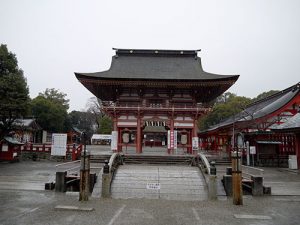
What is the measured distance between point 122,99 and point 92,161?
6.37 meters

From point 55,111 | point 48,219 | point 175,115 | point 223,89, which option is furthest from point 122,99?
point 55,111

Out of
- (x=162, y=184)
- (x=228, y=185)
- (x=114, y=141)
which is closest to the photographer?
(x=228, y=185)

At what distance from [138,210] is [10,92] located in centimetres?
1816

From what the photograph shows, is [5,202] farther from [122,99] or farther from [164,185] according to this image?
[122,99]

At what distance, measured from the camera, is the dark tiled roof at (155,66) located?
72.6 ft

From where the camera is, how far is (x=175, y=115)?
2206 centimetres

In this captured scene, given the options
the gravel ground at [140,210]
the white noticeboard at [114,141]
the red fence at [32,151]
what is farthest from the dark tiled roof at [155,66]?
the gravel ground at [140,210]

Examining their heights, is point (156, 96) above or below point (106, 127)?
above

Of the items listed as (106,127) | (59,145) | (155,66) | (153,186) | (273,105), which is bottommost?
(153,186)

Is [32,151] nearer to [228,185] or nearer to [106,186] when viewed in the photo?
[106,186]

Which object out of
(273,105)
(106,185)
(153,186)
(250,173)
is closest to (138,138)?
(250,173)

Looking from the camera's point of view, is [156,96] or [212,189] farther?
[156,96]

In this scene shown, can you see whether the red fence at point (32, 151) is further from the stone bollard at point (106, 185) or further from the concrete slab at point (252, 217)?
the concrete slab at point (252, 217)

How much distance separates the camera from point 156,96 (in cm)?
2269
